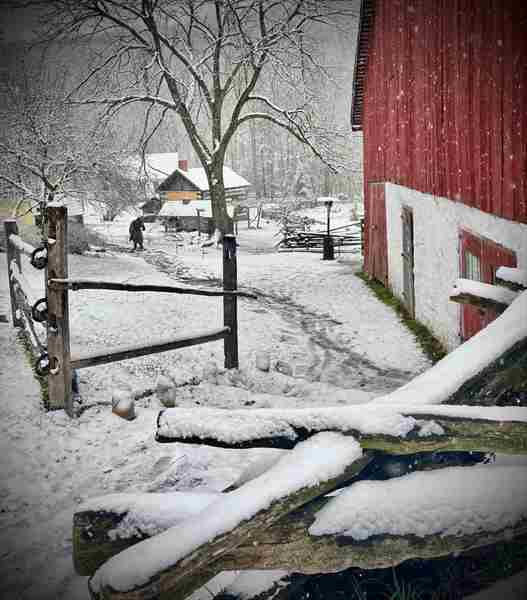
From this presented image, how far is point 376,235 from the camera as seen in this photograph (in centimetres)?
1546

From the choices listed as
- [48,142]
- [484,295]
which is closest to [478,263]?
[484,295]

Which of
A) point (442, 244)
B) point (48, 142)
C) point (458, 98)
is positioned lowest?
point (442, 244)

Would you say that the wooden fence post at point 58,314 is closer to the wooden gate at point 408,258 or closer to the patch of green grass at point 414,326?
the patch of green grass at point 414,326

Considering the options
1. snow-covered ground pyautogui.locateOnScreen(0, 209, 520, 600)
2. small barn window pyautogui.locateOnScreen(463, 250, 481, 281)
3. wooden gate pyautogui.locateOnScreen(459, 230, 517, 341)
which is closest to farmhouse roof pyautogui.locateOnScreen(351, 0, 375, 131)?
snow-covered ground pyautogui.locateOnScreen(0, 209, 520, 600)

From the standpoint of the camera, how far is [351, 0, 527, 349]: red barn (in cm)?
565

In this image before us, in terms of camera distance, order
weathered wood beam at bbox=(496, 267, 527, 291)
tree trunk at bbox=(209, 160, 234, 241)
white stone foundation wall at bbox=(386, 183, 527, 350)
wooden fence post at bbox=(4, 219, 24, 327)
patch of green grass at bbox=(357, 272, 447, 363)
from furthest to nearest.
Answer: tree trunk at bbox=(209, 160, 234, 241) < patch of green grass at bbox=(357, 272, 447, 363) < wooden fence post at bbox=(4, 219, 24, 327) < white stone foundation wall at bbox=(386, 183, 527, 350) < weathered wood beam at bbox=(496, 267, 527, 291)

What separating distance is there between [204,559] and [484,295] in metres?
2.36

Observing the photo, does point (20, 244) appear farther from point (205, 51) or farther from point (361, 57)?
point (205, 51)

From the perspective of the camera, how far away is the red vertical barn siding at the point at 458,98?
5500 mm

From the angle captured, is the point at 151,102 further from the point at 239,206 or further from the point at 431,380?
the point at 431,380

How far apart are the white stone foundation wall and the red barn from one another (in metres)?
0.02

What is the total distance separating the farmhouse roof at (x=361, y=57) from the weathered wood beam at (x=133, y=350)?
33.4 feet

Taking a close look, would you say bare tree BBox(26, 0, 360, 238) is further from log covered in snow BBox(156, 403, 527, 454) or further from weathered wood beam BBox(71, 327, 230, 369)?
log covered in snow BBox(156, 403, 527, 454)

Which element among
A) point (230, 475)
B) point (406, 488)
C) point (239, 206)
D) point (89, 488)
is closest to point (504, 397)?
point (406, 488)
